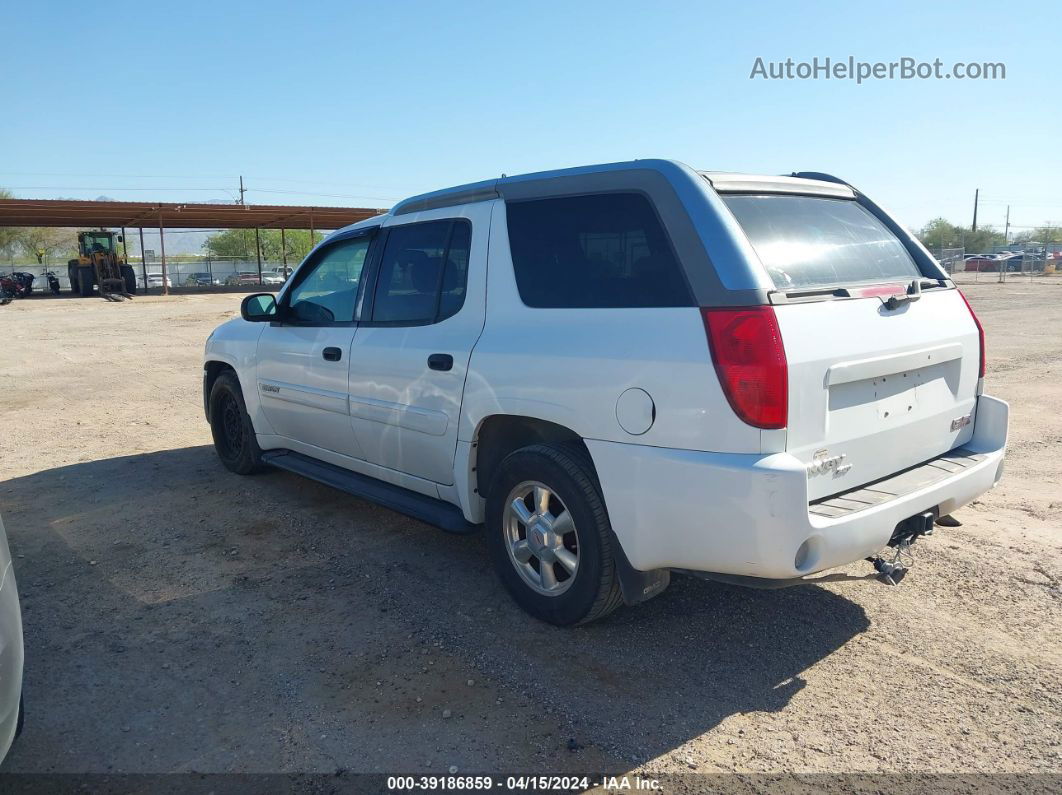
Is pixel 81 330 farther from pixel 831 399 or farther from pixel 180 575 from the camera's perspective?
pixel 831 399

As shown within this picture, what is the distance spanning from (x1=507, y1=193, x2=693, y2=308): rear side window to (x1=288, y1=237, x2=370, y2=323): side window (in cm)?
140

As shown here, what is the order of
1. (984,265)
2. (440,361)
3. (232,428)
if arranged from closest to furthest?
(440,361)
(232,428)
(984,265)

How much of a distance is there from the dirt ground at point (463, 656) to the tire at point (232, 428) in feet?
1.46

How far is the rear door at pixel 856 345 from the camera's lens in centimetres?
296

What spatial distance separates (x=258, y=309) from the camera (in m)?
5.63

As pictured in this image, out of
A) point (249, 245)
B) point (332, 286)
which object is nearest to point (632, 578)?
point (332, 286)

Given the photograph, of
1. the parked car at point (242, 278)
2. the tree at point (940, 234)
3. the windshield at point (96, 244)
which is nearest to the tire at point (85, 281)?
the windshield at point (96, 244)

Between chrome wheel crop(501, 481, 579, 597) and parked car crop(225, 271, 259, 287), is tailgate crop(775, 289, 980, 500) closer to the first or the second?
chrome wheel crop(501, 481, 579, 597)

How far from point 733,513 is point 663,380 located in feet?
1.80

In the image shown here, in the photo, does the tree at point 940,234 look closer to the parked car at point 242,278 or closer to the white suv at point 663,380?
the parked car at point 242,278

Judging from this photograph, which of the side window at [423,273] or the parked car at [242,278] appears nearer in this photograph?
the side window at [423,273]

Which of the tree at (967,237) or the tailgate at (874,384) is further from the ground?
the tree at (967,237)

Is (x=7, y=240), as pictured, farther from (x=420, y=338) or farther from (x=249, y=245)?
(x=420, y=338)

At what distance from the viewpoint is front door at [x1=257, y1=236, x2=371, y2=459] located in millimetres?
4859
